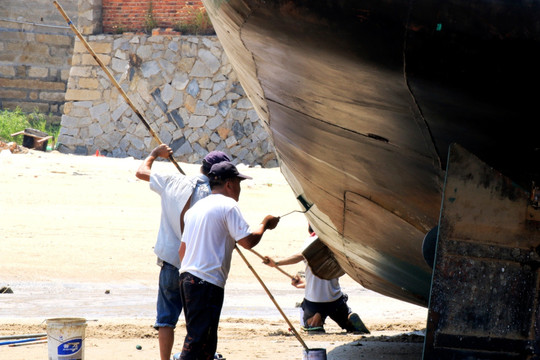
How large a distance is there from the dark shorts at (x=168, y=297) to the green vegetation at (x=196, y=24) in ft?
42.9

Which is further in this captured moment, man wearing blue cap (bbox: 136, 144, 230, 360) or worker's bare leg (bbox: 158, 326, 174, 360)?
worker's bare leg (bbox: 158, 326, 174, 360)

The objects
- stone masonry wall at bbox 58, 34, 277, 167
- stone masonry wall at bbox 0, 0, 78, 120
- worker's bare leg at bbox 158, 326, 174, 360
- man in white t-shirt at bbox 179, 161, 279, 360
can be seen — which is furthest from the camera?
stone masonry wall at bbox 0, 0, 78, 120

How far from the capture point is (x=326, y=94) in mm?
3326

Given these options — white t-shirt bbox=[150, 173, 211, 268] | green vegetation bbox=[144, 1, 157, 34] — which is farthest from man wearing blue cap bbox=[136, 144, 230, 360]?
green vegetation bbox=[144, 1, 157, 34]

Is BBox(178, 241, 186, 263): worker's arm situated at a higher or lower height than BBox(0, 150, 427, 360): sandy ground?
higher

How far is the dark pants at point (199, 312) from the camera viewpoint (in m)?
4.61

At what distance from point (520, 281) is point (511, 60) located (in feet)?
2.72

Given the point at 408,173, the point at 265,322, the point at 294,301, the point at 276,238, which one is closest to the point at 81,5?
the point at 276,238

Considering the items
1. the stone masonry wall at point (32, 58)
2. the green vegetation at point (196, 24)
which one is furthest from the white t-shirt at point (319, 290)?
the stone masonry wall at point (32, 58)

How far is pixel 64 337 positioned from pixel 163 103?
13.5m

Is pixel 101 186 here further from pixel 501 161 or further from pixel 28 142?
pixel 501 161

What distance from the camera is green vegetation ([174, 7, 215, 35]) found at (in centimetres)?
1794

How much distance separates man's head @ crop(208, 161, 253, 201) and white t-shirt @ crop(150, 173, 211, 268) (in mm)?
361

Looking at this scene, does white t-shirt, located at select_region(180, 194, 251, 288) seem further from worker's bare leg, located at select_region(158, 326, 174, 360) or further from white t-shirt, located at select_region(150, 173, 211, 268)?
worker's bare leg, located at select_region(158, 326, 174, 360)
